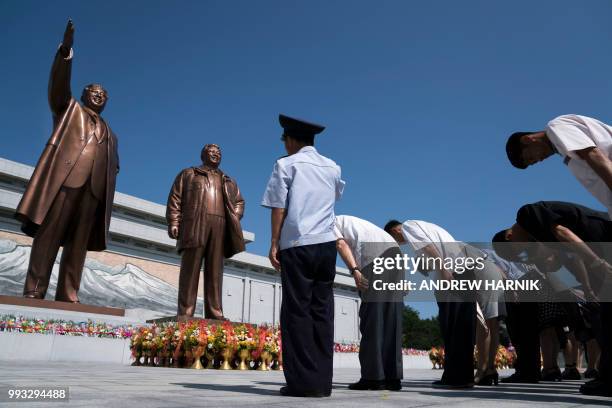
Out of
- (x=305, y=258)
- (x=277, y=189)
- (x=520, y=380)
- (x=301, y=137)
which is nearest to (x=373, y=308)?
(x=305, y=258)

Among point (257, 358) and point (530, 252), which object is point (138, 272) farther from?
point (530, 252)

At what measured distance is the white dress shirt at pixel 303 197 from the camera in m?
3.46

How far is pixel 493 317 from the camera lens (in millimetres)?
5828

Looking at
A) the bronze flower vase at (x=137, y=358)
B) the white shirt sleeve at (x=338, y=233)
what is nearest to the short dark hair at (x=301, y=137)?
the white shirt sleeve at (x=338, y=233)

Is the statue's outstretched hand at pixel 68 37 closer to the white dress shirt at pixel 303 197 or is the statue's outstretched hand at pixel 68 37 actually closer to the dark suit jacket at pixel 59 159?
the dark suit jacket at pixel 59 159

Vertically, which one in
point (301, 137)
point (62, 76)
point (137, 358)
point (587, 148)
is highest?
point (62, 76)

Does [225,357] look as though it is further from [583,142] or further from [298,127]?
[583,142]

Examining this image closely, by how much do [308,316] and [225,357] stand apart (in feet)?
16.5

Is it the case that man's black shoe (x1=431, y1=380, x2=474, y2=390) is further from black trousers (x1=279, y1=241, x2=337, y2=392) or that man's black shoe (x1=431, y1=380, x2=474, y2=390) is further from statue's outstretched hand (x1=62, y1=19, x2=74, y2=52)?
statue's outstretched hand (x1=62, y1=19, x2=74, y2=52)

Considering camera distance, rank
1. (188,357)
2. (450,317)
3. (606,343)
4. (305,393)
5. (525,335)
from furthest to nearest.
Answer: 1. (188,357)
2. (525,335)
3. (450,317)
4. (606,343)
5. (305,393)

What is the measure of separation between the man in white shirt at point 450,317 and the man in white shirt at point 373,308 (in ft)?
1.16

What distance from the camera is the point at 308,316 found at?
10.9 feet

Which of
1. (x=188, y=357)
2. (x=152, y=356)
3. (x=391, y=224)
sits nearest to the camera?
(x=391, y=224)

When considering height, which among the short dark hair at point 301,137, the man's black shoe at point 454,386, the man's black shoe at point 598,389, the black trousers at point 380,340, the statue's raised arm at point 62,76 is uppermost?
the statue's raised arm at point 62,76
